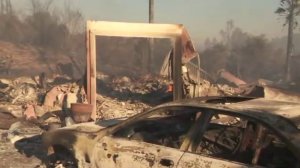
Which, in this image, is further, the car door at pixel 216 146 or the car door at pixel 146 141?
the car door at pixel 146 141

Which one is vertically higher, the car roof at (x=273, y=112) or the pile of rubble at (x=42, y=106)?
the car roof at (x=273, y=112)

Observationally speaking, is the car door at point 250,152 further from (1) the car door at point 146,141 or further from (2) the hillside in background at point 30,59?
(2) the hillside in background at point 30,59

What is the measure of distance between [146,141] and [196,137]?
738 mm

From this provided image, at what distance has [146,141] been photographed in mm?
5281

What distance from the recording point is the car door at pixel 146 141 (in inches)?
197

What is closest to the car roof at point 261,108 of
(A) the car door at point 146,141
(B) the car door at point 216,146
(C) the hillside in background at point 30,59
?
(B) the car door at point 216,146

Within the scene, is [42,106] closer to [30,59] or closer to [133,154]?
[133,154]

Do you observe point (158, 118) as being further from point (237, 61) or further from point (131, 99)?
point (237, 61)

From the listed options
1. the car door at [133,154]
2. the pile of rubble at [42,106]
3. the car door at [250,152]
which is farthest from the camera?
the pile of rubble at [42,106]

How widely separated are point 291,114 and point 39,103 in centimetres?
999

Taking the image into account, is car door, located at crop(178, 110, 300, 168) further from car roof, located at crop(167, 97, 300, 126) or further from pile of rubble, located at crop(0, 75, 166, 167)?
pile of rubble, located at crop(0, 75, 166, 167)

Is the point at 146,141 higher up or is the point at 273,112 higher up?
the point at 273,112

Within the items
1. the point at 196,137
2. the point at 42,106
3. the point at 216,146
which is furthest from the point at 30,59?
the point at 196,137

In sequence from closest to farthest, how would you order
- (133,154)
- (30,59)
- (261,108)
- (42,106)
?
1. (261,108)
2. (133,154)
3. (42,106)
4. (30,59)
